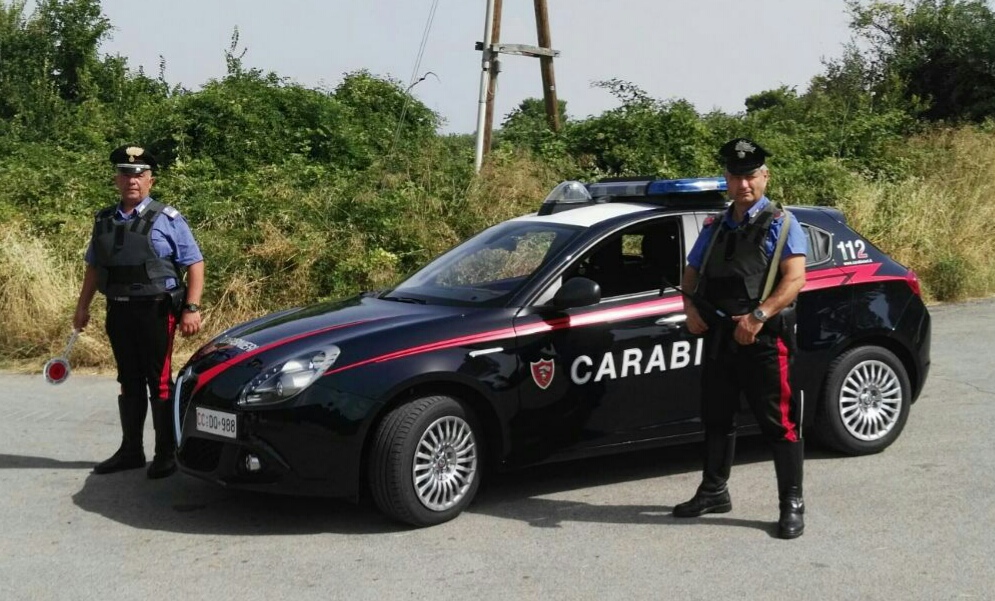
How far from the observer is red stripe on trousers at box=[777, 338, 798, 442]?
16.9 feet

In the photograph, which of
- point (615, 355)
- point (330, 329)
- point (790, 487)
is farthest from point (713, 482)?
point (330, 329)

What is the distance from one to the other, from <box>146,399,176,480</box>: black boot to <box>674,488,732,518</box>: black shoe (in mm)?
2779

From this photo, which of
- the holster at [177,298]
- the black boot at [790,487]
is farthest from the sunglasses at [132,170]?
the black boot at [790,487]

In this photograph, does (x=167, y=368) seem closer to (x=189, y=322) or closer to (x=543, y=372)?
(x=189, y=322)

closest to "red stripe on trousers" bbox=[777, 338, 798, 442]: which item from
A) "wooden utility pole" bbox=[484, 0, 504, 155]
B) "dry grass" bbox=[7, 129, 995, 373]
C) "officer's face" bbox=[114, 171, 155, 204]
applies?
"officer's face" bbox=[114, 171, 155, 204]

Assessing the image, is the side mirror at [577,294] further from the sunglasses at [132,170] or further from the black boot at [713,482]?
the sunglasses at [132,170]

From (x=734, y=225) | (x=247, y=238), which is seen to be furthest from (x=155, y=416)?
(x=247, y=238)

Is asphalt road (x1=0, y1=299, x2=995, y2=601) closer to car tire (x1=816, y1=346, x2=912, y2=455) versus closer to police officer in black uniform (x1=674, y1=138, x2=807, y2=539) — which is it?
car tire (x1=816, y1=346, x2=912, y2=455)

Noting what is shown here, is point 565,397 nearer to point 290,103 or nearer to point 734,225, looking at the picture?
point 734,225

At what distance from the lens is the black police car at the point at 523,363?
511cm

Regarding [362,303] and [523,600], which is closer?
[523,600]

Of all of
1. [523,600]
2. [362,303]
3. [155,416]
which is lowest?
[523,600]

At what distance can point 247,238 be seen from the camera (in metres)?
11.7

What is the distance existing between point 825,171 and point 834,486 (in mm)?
10222
